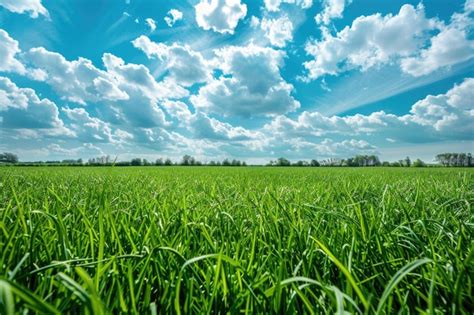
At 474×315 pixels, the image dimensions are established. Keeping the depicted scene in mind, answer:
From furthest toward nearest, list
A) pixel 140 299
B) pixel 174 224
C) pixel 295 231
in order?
pixel 174 224
pixel 295 231
pixel 140 299

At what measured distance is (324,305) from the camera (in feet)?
2.91

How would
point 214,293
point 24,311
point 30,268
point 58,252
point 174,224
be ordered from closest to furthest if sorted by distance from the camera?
1. point 24,311
2. point 214,293
3. point 30,268
4. point 58,252
5. point 174,224

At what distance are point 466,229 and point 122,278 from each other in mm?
1747

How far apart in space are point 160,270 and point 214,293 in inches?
12.0

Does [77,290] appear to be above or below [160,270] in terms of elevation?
above

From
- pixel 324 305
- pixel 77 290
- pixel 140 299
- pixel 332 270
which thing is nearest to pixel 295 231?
Answer: pixel 332 270

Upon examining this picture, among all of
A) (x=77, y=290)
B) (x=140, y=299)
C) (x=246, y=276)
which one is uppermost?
(x=77, y=290)

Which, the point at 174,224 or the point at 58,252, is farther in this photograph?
the point at 174,224

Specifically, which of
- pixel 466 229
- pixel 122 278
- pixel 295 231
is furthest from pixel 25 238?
pixel 466 229

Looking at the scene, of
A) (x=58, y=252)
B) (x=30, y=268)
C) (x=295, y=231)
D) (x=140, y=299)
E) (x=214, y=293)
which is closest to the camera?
(x=214, y=293)

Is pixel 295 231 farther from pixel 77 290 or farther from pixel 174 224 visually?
pixel 77 290

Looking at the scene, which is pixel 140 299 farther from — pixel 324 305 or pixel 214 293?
pixel 324 305

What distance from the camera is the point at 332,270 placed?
1164 millimetres

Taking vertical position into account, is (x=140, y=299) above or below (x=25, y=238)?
below
